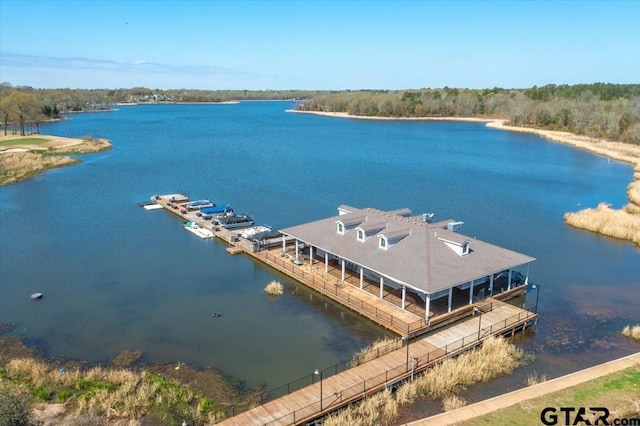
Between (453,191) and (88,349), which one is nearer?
(88,349)

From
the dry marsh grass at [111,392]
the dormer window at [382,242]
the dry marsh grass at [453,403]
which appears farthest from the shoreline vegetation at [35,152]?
the dry marsh grass at [453,403]

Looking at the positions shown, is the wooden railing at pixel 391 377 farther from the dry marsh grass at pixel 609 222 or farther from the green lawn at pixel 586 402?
the dry marsh grass at pixel 609 222

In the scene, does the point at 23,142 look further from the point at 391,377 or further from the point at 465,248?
the point at 391,377

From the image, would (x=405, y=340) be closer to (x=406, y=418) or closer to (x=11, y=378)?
(x=406, y=418)

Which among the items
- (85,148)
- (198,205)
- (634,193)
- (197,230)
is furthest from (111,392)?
(85,148)

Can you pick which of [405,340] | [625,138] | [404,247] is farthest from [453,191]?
[625,138]

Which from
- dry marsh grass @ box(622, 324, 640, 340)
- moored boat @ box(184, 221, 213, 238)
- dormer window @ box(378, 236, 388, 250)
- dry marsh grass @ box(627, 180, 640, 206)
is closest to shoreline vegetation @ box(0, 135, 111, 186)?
moored boat @ box(184, 221, 213, 238)
